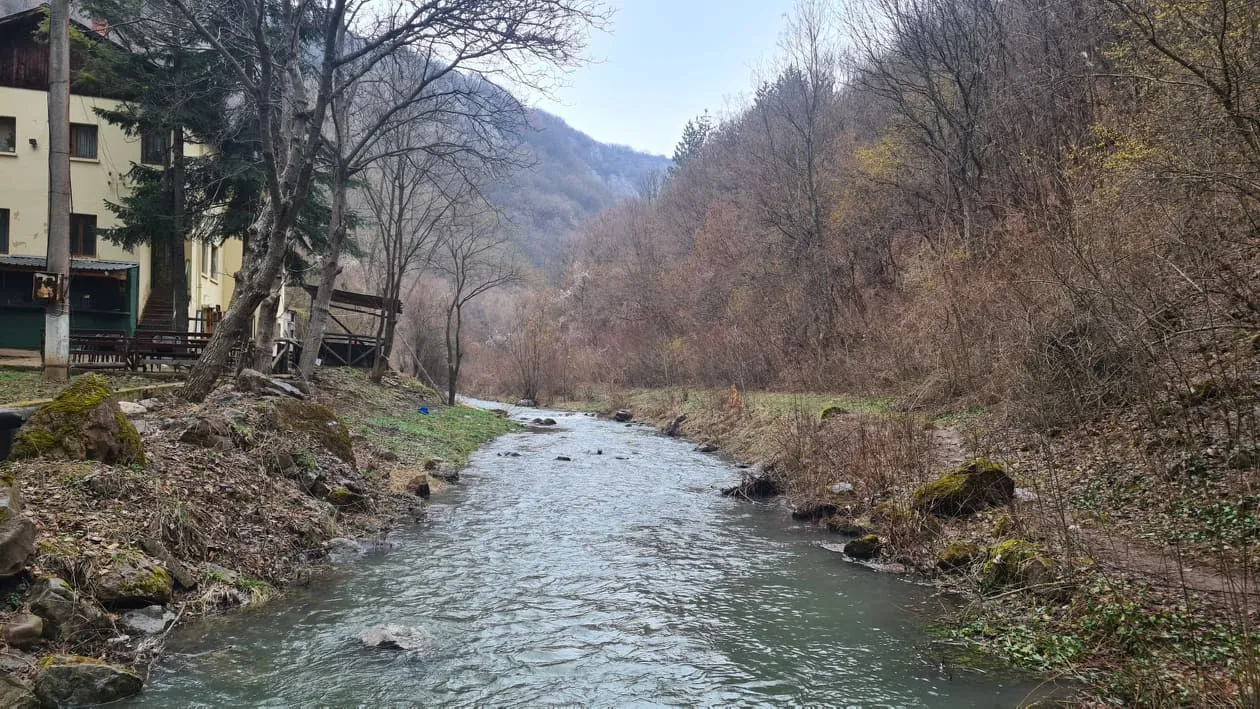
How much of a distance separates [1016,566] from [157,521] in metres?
8.28

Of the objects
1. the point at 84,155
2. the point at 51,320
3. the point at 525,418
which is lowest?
the point at 525,418

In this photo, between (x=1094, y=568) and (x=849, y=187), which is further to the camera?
(x=849, y=187)

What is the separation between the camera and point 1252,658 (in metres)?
3.56

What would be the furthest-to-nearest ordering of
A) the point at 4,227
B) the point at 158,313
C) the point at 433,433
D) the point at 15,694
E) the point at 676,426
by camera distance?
1. the point at 158,313
2. the point at 676,426
3. the point at 4,227
4. the point at 433,433
5. the point at 15,694

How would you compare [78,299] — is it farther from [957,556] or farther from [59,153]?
[957,556]

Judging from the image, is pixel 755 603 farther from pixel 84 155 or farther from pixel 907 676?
pixel 84 155

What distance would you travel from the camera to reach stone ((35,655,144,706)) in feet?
15.5

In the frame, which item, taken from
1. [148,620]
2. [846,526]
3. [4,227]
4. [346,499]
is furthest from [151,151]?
[846,526]

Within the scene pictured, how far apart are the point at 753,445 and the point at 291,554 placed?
43.8 ft

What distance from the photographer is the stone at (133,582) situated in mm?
5855

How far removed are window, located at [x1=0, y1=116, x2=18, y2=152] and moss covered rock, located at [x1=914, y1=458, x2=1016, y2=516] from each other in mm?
32115

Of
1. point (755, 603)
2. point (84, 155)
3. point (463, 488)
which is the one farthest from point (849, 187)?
point (84, 155)

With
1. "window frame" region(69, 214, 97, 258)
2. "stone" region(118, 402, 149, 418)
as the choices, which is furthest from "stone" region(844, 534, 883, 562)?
"window frame" region(69, 214, 97, 258)

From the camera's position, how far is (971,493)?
31.1ft
